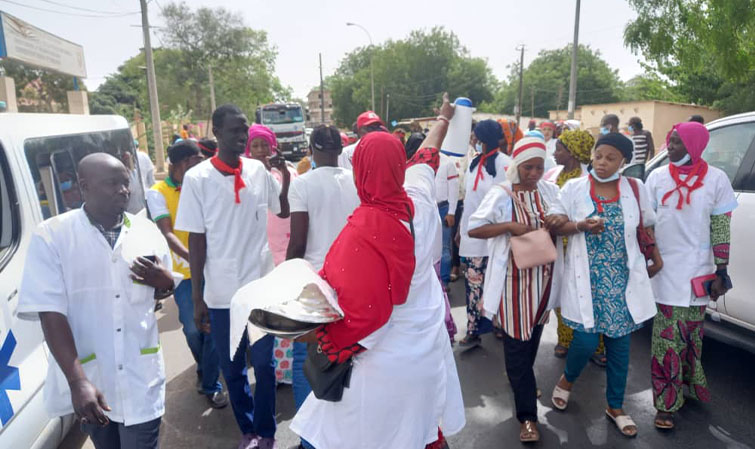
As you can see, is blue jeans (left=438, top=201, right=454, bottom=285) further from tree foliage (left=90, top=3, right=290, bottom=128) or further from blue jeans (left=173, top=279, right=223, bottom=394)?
tree foliage (left=90, top=3, right=290, bottom=128)

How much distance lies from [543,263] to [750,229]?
1.77 m

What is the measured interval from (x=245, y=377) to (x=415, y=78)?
61077 mm

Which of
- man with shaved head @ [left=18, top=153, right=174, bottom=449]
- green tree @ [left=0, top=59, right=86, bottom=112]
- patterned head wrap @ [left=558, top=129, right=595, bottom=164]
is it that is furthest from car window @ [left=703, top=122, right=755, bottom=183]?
green tree @ [left=0, top=59, right=86, bottom=112]

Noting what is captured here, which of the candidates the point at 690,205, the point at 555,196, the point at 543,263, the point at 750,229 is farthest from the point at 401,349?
the point at 750,229

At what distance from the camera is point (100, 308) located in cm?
198

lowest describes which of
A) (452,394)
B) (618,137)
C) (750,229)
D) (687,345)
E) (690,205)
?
(687,345)

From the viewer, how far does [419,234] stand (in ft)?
6.54

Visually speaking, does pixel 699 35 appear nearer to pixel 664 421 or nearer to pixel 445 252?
pixel 445 252

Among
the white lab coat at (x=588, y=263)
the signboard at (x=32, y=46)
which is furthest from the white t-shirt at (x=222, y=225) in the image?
the signboard at (x=32, y=46)

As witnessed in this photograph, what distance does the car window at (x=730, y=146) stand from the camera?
146 inches

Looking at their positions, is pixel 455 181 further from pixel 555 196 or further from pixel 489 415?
pixel 489 415

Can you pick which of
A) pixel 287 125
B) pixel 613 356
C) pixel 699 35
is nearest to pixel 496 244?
pixel 613 356

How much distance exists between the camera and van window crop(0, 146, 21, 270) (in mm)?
2479

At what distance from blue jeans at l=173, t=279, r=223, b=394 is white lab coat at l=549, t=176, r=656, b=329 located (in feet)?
8.34
